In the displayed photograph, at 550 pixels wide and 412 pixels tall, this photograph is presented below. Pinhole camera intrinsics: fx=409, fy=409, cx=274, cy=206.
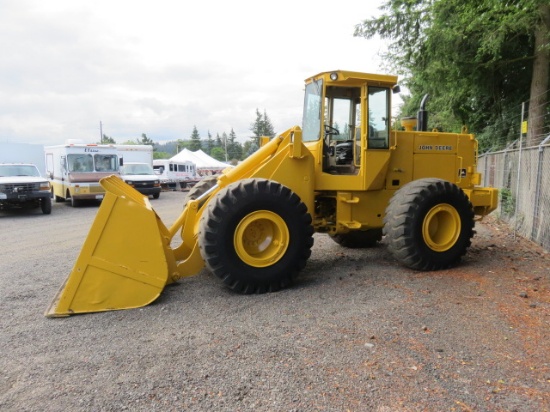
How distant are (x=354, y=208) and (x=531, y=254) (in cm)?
321

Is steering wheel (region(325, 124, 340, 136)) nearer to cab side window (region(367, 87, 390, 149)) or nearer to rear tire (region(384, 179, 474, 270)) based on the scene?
cab side window (region(367, 87, 390, 149))

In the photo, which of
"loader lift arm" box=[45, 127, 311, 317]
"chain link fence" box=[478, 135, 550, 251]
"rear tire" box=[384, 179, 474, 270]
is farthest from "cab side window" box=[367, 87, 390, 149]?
"chain link fence" box=[478, 135, 550, 251]

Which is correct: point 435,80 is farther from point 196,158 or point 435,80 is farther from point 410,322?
point 196,158

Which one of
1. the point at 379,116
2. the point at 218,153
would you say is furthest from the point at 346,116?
the point at 218,153

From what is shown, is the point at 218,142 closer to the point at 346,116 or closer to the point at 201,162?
the point at 201,162

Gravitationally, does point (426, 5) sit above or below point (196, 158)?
above

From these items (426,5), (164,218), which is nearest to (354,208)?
(164,218)

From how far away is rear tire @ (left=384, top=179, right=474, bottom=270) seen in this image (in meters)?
5.39

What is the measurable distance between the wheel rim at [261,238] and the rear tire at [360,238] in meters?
2.50

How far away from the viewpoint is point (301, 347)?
3.45m

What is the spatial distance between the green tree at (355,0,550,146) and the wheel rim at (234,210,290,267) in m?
8.51

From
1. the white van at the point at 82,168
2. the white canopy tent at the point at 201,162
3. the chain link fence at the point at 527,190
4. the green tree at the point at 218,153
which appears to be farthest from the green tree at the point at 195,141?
the chain link fence at the point at 527,190

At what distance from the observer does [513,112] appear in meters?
13.8

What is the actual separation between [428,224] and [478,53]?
800 centimetres
